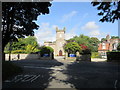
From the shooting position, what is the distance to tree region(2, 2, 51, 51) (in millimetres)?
11062

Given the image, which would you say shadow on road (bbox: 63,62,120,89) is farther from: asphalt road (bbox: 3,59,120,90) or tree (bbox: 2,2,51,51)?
tree (bbox: 2,2,51,51)

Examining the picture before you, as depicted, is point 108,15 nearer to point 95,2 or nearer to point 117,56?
point 95,2

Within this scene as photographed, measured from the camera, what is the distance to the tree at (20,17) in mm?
11062

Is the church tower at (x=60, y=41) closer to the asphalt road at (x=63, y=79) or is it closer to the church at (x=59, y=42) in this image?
the church at (x=59, y=42)

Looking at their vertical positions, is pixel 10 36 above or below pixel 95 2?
below

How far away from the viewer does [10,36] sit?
1320 cm

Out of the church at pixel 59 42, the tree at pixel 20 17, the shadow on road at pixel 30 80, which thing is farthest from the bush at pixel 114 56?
the church at pixel 59 42

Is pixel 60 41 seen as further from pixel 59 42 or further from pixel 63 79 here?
pixel 63 79

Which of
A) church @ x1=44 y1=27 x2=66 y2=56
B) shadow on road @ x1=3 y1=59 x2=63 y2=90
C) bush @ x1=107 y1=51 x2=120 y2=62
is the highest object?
church @ x1=44 y1=27 x2=66 y2=56

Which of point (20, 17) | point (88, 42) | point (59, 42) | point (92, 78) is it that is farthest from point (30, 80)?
point (88, 42)

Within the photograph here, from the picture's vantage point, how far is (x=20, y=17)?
12.4 metres

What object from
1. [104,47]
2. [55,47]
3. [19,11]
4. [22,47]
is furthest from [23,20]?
[104,47]

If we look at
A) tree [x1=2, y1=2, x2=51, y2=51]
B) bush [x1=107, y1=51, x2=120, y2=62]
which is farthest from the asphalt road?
bush [x1=107, y1=51, x2=120, y2=62]

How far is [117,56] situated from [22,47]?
34.5 m
